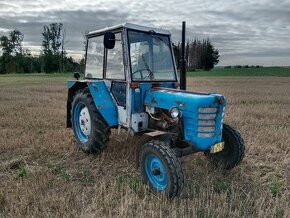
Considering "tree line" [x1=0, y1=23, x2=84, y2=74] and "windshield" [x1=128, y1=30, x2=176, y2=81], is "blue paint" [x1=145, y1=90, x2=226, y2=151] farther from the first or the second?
"tree line" [x1=0, y1=23, x2=84, y2=74]

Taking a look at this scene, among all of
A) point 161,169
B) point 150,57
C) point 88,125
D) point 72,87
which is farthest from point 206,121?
point 72,87

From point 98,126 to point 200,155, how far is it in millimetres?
2036

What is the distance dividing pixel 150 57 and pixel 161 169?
2.08 m

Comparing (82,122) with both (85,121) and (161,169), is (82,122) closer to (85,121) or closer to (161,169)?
(85,121)

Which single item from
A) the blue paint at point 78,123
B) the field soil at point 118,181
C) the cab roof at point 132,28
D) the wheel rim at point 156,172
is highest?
the cab roof at point 132,28

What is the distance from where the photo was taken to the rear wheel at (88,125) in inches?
219

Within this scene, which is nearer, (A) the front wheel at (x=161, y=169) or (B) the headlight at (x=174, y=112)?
(A) the front wheel at (x=161, y=169)

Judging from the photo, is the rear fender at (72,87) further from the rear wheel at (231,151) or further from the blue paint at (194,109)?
the rear wheel at (231,151)

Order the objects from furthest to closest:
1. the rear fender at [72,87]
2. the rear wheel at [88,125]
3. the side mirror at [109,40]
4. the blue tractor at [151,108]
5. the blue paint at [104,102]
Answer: the rear fender at [72,87] → the rear wheel at [88,125] → the blue paint at [104,102] → the side mirror at [109,40] → the blue tractor at [151,108]

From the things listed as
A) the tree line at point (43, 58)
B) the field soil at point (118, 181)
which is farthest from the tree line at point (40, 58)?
the field soil at point (118, 181)

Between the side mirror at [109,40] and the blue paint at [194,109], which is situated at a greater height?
the side mirror at [109,40]

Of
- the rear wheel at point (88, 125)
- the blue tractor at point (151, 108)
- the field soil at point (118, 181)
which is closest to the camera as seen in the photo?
the field soil at point (118, 181)

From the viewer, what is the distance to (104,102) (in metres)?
5.48

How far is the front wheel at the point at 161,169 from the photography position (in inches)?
155
